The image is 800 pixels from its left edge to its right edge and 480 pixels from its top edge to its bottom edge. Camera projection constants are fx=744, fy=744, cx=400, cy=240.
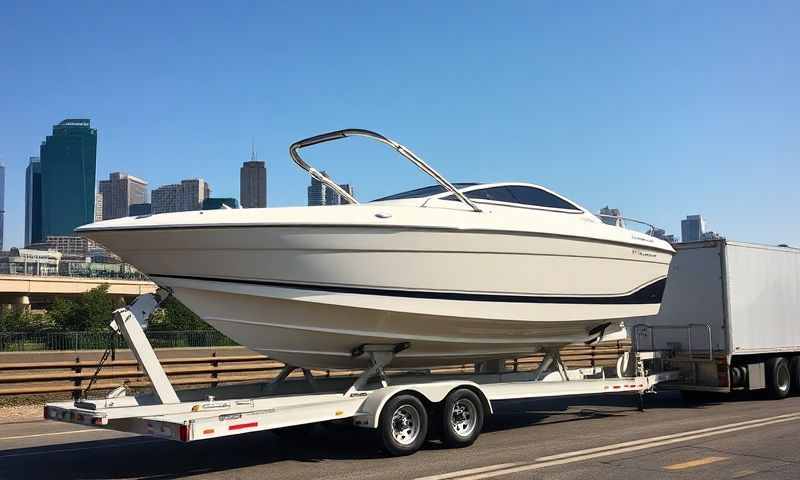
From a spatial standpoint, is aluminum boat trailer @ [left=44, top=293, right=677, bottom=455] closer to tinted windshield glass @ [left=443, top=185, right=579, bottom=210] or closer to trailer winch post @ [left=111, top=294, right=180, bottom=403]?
trailer winch post @ [left=111, top=294, right=180, bottom=403]

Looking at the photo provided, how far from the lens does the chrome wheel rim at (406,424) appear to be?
8.07m

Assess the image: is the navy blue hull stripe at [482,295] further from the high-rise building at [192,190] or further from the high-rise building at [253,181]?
the high-rise building at [192,190]

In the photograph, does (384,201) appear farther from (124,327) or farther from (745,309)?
(745,309)

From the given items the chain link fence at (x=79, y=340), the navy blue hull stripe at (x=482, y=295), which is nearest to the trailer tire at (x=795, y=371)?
the navy blue hull stripe at (x=482, y=295)

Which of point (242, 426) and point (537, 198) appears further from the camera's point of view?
point (537, 198)

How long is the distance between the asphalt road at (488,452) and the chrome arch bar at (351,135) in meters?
2.95

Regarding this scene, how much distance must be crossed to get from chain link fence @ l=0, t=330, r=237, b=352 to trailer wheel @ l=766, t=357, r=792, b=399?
16.0 metres

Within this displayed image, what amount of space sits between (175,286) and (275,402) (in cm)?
162

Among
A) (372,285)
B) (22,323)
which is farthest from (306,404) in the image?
(22,323)

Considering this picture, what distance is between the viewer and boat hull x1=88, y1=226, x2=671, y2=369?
25.4ft

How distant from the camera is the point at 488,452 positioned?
8.26 meters

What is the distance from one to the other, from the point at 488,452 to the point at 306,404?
2.12m

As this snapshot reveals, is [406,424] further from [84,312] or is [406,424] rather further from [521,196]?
[84,312]

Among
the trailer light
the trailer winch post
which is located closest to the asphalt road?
the trailer light
